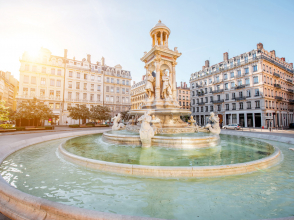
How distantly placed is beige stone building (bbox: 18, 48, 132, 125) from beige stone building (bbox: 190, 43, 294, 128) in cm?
3033

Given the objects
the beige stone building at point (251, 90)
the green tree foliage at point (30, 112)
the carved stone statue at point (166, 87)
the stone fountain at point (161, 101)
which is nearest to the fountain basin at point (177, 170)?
the stone fountain at point (161, 101)

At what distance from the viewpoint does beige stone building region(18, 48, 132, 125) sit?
1593 inches

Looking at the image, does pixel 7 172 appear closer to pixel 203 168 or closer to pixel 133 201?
pixel 133 201

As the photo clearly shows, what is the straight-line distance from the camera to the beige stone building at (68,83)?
40.5 metres

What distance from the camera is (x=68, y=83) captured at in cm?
4497

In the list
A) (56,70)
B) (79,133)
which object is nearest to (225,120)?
(79,133)

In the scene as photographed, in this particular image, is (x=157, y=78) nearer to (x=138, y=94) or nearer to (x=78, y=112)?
(x=78, y=112)

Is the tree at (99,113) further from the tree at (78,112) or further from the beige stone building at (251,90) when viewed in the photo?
the beige stone building at (251,90)

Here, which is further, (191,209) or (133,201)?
(133,201)

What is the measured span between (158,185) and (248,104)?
4419 centimetres

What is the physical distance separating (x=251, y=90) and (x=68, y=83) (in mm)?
52099

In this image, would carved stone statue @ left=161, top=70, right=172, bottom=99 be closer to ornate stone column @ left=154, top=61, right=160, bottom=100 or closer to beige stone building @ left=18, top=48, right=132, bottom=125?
ornate stone column @ left=154, top=61, right=160, bottom=100

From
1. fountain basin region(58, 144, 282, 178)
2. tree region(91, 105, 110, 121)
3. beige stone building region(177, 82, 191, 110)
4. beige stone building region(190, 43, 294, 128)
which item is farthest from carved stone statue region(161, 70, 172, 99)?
beige stone building region(177, 82, 191, 110)

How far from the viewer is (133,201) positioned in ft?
11.1
